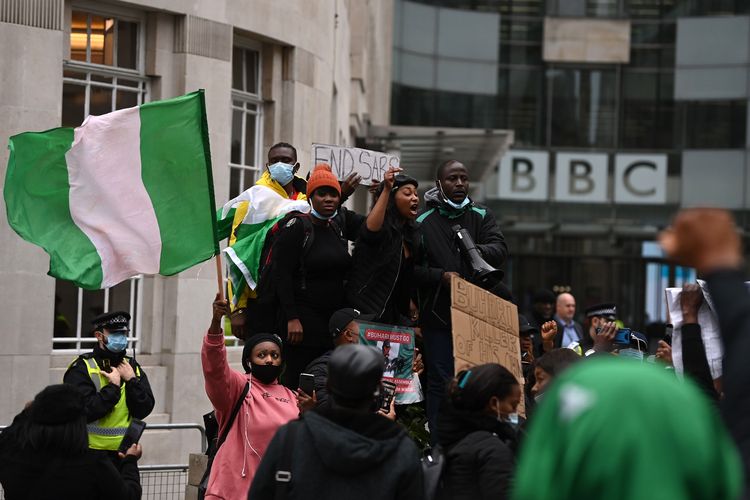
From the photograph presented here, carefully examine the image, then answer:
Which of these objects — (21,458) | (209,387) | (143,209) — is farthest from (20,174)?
(21,458)

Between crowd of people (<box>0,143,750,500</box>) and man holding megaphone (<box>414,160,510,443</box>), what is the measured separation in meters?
0.01

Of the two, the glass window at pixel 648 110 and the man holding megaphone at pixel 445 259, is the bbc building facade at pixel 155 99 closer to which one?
the man holding megaphone at pixel 445 259

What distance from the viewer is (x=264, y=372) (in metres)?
7.18

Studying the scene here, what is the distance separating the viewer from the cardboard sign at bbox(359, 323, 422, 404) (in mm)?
7551

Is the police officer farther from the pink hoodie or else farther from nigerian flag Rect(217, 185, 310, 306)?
the pink hoodie

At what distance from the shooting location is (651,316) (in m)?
35.0

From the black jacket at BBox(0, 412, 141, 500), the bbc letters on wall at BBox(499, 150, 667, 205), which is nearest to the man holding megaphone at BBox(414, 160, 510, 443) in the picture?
the black jacket at BBox(0, 412, 141, 500)

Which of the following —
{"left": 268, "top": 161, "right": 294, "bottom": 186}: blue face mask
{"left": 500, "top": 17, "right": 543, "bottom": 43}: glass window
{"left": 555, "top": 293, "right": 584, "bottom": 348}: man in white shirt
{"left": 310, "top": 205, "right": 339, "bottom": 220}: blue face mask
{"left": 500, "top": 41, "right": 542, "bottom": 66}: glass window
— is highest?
{"left": 500, "top": 17, "right": 543, "bottom": 43}: glass window

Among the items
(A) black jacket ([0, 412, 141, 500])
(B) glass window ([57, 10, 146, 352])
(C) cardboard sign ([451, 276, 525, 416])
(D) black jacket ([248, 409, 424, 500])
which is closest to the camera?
(D) black jacket ([248, 409, 424, 500])

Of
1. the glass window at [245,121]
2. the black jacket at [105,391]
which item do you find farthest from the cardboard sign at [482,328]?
the glass window at [245,121]

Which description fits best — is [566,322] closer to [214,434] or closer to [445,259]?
[445,259]

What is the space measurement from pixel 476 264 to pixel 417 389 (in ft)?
2.88

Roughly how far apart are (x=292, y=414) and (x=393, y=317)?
1.35m

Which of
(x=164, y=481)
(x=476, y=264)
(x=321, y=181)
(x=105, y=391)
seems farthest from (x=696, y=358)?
(x=164, y=481)
